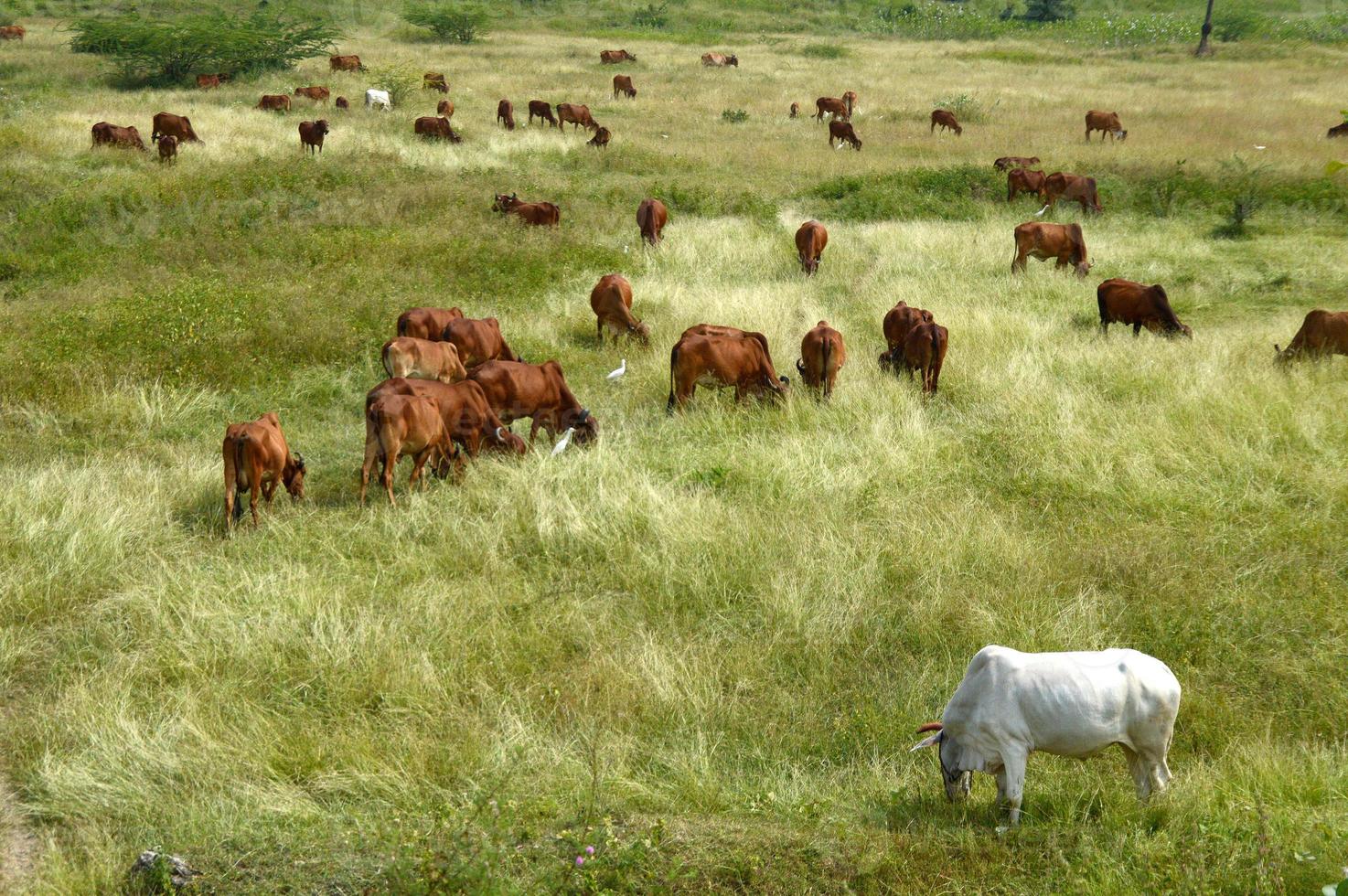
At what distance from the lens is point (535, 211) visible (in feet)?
54.6

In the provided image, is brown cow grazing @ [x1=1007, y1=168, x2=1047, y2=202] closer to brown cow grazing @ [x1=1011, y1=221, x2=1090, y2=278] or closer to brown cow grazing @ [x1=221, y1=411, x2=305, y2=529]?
brown cow grazing @ [x1=1011, y1=221, x2=1090, y2=278]

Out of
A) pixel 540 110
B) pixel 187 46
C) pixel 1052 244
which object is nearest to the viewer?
pixel 1052 244

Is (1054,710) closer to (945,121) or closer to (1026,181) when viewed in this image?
(1026,181)

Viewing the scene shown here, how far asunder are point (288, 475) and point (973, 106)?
1144 inches

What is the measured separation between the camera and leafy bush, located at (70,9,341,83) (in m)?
31.9

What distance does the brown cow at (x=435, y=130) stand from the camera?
24.7 meters

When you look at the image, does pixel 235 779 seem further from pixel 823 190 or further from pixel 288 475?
pixel 823 190

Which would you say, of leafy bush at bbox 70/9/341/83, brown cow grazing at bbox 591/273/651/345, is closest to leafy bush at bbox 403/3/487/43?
leafy bush at bbox 70/9/341/83

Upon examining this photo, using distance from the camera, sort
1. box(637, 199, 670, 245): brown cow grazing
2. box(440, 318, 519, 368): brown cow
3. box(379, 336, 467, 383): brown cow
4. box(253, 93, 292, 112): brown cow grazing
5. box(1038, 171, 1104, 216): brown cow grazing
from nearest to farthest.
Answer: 1. box(379, 336, 467, 383): brown cow
2. box(440, 318, 519, 368): brown cow
3. box(637, 199, 670, 245): brown cow grazing
4. box(1038, 171, 1104, 216): brown cow grazing
5. box(253, 93, 292, 112): brown cow grazing

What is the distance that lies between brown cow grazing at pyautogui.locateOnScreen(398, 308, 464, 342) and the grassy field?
0.75m

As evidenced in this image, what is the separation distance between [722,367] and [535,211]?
746 centimetres

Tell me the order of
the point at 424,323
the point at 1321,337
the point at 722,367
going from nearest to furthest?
the point at 722,367 < the point at 1321,337 < the point at 424,323

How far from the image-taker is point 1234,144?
25.3 meters

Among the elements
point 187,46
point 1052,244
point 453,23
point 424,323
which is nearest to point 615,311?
point 424,323
